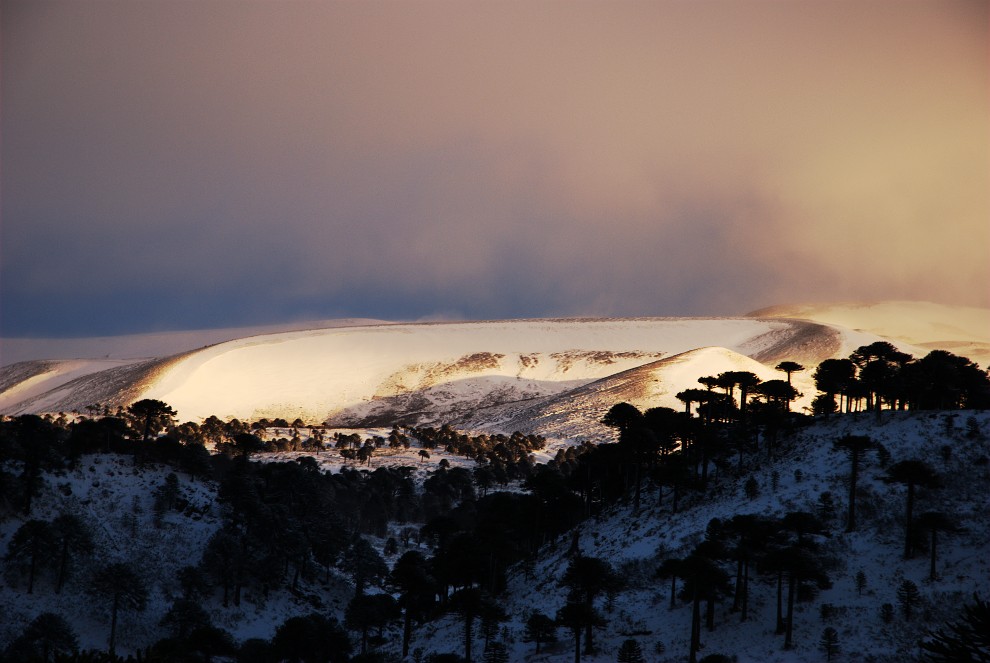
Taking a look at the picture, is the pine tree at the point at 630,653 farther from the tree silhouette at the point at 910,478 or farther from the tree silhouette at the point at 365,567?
the tree silhouette at the point at 365,567

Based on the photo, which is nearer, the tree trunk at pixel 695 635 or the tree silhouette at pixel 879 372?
the tree trunk at pixel 695 635

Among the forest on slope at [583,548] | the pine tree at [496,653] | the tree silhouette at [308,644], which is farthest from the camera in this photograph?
the tree silhouette at [308,644]

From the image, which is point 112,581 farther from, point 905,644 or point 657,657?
point 905,644

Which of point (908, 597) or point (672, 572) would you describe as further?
point (672, 572)

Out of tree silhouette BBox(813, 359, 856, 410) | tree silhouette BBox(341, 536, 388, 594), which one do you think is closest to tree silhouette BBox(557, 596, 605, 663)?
tree silhouette BBox(341, 536, 388, 594)

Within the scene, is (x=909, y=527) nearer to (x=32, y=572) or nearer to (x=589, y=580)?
(x=589, y=580)

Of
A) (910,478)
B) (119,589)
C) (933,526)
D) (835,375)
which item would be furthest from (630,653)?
(835,375)

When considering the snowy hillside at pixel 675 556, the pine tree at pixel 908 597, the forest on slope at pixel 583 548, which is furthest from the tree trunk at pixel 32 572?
the pine tree at pixel 908 597
